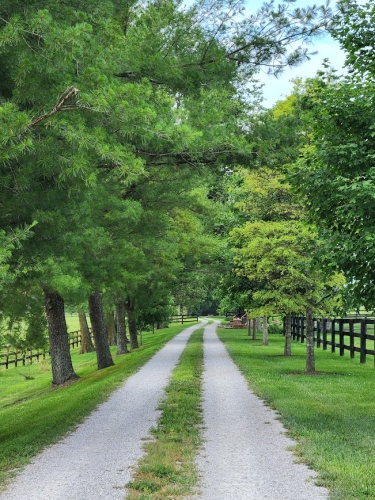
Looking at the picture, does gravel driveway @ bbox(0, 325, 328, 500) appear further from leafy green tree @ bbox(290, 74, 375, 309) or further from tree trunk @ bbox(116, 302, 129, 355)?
tree trunk @ bbox(116, 302, 129, 355)

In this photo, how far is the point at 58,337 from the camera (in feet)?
61.0

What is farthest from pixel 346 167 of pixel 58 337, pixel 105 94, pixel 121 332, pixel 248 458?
pixel 121 332

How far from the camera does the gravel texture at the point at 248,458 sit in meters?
5.50

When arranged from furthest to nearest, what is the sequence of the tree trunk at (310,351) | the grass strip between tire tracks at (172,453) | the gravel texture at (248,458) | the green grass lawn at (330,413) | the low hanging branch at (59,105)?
the tree trunk at (310,351), the low hanging branch at (59,105), the green grass lawn at (330,413), the grass strip between tire tracks at (172,453), the gravel texture at (248,458)

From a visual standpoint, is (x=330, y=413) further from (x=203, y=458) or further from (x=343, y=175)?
(x=343, y=175)

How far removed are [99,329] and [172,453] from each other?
15.7 meters

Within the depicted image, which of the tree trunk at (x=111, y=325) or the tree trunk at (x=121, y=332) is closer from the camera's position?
the tree trunk at (x=121, y=332)

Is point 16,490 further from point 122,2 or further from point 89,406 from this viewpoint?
point 122,2

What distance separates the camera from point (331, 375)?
16.2 m

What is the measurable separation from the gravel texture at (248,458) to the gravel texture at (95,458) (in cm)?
93

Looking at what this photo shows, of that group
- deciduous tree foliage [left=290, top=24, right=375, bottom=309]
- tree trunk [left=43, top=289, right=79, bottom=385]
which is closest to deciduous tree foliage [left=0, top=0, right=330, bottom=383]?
deciduous tree foliage [left=290, top=24, right=375, bottom=309]

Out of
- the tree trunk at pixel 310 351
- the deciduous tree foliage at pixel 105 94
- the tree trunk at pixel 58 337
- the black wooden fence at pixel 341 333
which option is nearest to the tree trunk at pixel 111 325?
the black wooden fence at pixel 341 333

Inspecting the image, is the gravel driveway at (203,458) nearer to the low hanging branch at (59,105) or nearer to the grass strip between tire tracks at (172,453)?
the grass strip between tire tracks at (172,453)

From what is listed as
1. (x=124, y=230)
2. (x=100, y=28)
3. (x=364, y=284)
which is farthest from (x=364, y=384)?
(x=100, y=28)
